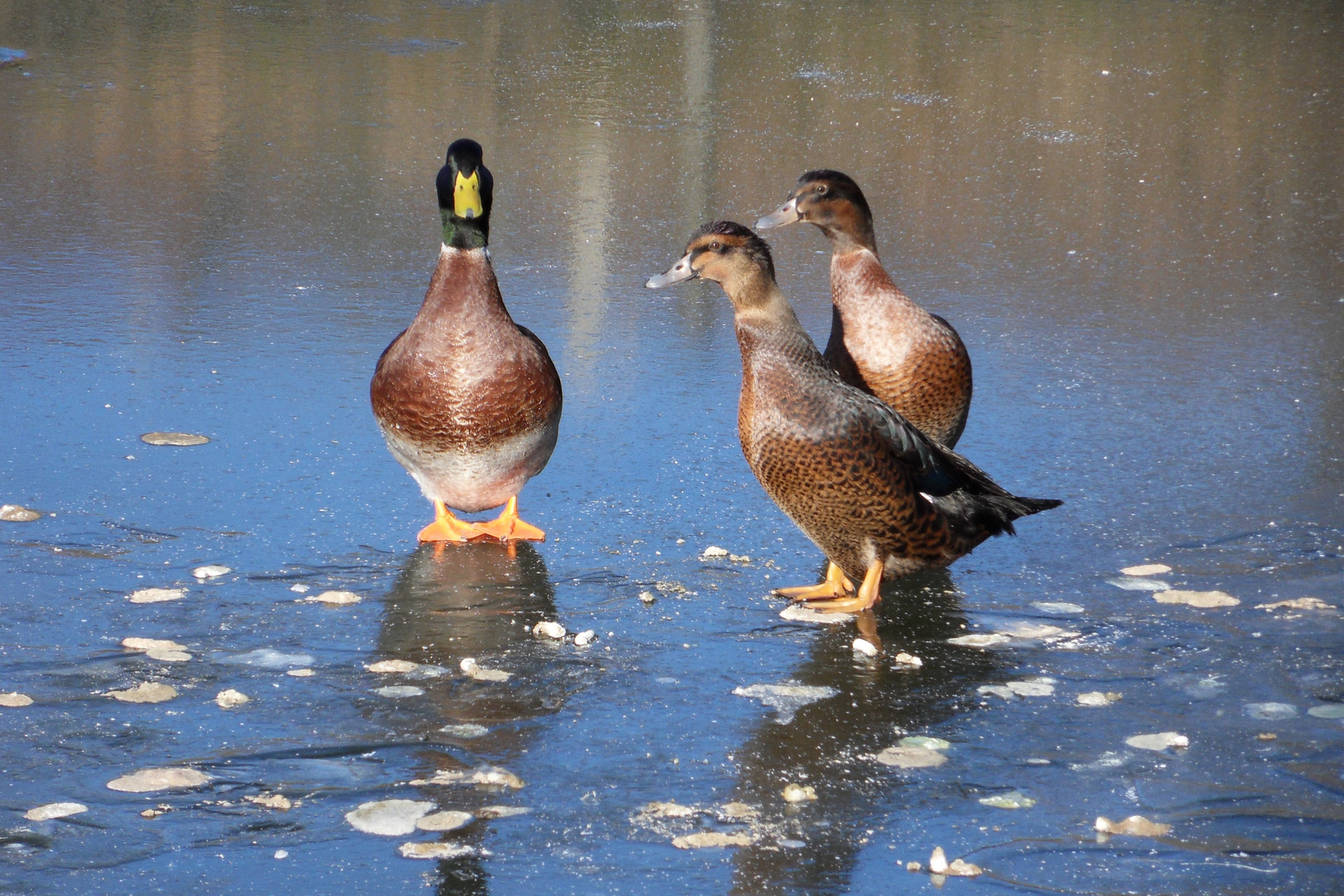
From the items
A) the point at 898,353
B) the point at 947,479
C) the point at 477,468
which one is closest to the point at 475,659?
the point at 477,468

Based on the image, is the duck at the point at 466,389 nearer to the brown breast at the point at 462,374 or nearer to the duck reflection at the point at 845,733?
the brown breast at the point at 462,374

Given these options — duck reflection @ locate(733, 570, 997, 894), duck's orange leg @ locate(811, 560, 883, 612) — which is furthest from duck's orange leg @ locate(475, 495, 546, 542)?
duck reflection @ locate(733, 570, 997, 894)

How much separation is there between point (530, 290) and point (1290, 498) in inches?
127

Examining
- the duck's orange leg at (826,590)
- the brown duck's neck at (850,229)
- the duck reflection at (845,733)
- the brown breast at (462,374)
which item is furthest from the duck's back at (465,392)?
the duck reflection at (845,733)

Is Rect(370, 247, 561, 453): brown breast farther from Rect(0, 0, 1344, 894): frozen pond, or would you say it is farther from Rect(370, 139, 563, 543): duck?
Rect(0, 0, 1344, 894): frozen pond

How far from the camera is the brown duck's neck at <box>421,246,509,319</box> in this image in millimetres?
4117

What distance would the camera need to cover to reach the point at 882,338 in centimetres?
433

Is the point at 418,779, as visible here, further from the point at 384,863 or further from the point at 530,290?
the point at 530,290

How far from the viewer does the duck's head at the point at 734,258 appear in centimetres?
376

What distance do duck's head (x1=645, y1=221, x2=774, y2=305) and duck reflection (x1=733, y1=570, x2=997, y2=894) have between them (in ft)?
2.94

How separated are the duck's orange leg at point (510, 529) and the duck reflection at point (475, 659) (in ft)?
0.09

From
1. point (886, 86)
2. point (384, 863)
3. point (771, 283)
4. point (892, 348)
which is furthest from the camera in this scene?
point (886, 86)

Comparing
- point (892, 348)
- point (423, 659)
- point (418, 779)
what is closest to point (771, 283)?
point (892, 348)

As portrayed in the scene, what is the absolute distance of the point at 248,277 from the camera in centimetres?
641
